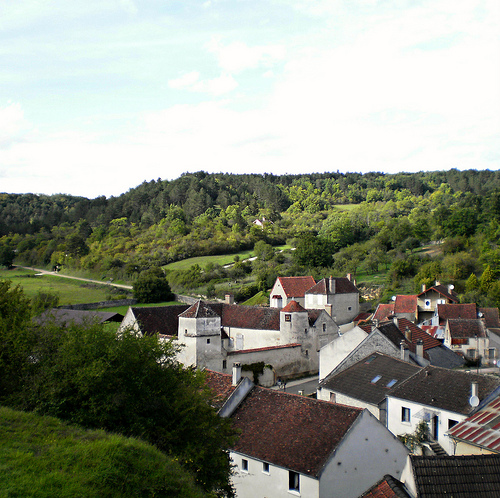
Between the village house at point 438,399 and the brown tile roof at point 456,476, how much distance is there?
7.24 metres

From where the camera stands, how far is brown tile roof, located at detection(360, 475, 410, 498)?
11432 mm

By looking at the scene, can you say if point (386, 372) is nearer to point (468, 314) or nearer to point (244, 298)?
point (468, 314)

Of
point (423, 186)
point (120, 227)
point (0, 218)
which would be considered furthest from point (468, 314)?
point (0, 218)

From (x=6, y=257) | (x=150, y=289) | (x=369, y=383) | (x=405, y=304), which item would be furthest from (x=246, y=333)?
(x=6, y=257)

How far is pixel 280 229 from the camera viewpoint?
122 meters

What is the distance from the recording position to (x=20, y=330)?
16422mm

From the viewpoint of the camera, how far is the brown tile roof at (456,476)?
1098 centimetres

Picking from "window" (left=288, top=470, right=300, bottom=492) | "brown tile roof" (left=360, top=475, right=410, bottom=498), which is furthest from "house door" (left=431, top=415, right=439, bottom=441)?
"brown tile roof" (left=360, top=475, right=410, bottom=498)

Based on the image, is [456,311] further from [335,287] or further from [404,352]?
[404,352]

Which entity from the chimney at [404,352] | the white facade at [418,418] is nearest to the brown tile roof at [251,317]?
the chimney at [404,352]

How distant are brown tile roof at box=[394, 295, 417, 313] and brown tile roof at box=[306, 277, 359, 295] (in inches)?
223

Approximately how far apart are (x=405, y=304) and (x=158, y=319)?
28.8 meters

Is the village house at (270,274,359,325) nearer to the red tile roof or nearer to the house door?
the red tile roof

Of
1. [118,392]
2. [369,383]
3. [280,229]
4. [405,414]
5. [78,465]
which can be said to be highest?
[280,229]
